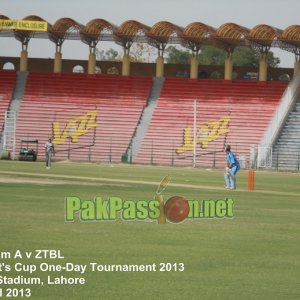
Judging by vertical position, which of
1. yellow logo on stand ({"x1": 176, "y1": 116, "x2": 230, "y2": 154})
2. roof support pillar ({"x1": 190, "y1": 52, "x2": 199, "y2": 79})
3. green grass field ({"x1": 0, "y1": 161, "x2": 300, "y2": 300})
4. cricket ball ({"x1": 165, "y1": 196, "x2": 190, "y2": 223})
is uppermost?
roof support pillar ({"x1": 190, "y1": 52, "x2": 199, "y2": 79})

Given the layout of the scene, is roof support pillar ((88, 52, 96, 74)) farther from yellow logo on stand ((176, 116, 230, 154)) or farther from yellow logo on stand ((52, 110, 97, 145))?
yellow logo on stand ((176, 116, 230, 154))

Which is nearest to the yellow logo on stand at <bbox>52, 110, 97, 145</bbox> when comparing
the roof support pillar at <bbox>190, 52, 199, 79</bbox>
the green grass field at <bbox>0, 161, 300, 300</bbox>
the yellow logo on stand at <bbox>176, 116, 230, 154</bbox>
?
the yellow logo on stand at <bbox>176, 116, 230, 154</bbox>

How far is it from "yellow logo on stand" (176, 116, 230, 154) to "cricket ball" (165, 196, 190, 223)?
198ft

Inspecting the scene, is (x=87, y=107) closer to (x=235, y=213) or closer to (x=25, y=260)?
(x=235, y=213)

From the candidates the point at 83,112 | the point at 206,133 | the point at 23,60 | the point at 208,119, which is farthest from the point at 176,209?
the point at 23,60

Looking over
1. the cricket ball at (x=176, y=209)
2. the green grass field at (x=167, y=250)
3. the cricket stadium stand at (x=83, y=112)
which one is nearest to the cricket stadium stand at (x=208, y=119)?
the cricket stadium stand at (x=83, y=112)

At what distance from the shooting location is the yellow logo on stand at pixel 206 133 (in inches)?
3371

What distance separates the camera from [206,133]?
284 ft

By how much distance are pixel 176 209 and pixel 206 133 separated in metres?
A: 62.8

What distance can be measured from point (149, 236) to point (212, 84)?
71424 millimetres

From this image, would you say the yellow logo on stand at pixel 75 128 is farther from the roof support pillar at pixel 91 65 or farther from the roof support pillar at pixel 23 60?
the roof support pillar at pixel 23 60

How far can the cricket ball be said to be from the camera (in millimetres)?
22848

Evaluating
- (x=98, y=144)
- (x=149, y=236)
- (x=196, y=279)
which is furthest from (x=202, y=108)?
(x=196, y=279)

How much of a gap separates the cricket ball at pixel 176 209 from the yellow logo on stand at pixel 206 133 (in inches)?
2374
